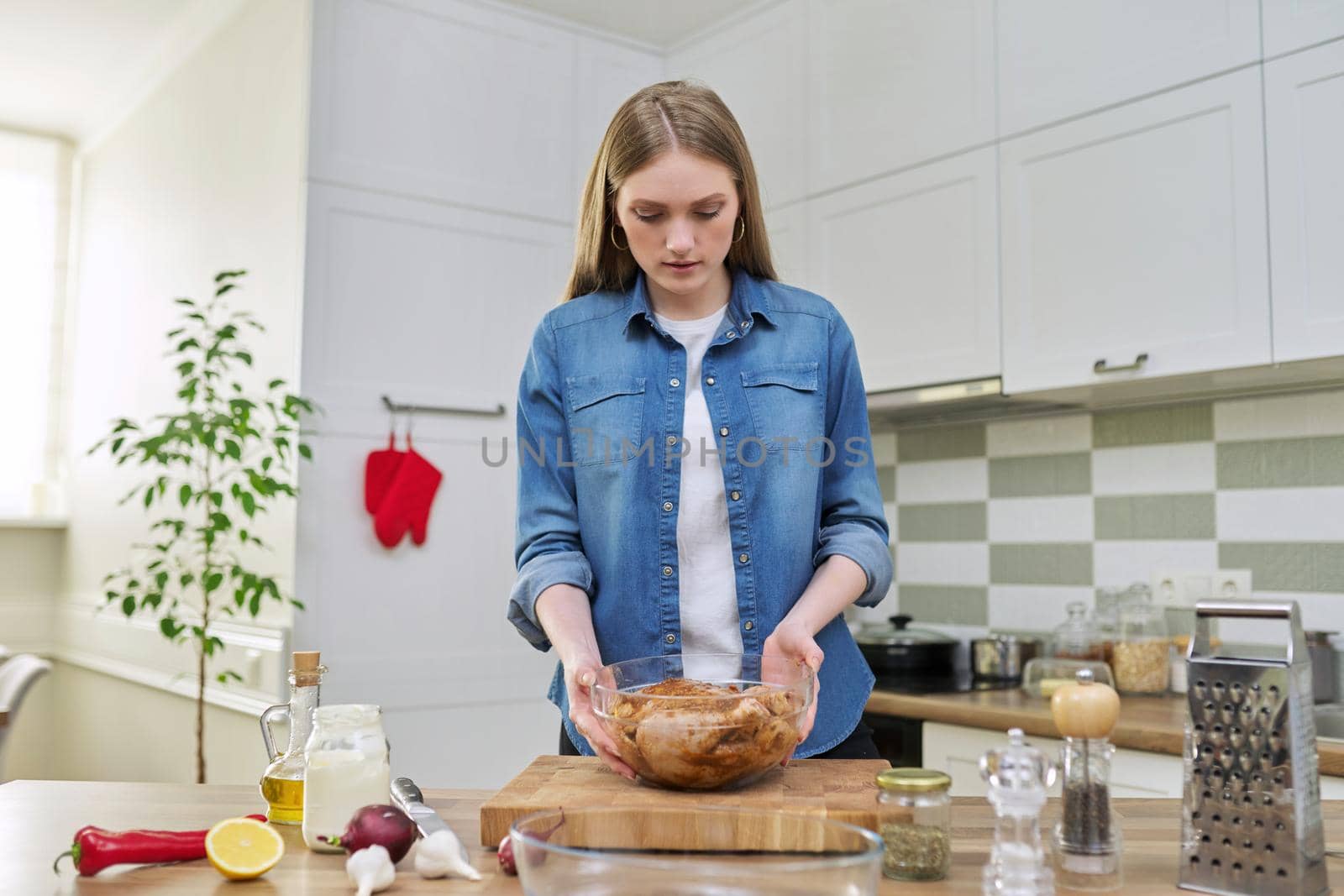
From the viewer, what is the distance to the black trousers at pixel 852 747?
1.38m

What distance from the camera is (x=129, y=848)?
94 cm

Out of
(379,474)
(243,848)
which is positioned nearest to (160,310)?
(379,474)

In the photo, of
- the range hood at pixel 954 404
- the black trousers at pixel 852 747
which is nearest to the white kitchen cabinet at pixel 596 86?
the range hood at pixel 954 404

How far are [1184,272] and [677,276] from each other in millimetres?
1345

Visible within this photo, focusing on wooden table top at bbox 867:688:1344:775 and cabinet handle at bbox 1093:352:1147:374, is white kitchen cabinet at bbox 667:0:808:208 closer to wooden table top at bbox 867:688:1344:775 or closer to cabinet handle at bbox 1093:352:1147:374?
cabinet handle at bbox 1093:352:1147:374

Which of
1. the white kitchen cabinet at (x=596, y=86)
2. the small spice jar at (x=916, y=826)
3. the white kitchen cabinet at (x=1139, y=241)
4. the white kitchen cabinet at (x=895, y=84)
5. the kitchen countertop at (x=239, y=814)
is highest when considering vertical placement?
the white kitchen cabinet at (x=596, y=86)

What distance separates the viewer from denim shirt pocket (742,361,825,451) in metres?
1.39

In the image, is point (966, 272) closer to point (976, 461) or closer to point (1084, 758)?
point (976, 461)

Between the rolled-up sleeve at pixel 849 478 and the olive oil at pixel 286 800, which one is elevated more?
the rolled-up sleeve at pixel 849 478

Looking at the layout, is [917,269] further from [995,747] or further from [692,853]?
[692,853]

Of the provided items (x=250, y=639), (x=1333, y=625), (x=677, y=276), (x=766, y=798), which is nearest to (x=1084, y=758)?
(x=766, y=798)

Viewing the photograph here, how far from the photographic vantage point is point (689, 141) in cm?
129

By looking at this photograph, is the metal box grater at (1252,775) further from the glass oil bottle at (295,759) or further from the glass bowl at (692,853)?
the glass oil bottle at (295,759)

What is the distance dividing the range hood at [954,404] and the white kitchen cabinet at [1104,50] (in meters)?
0.58
